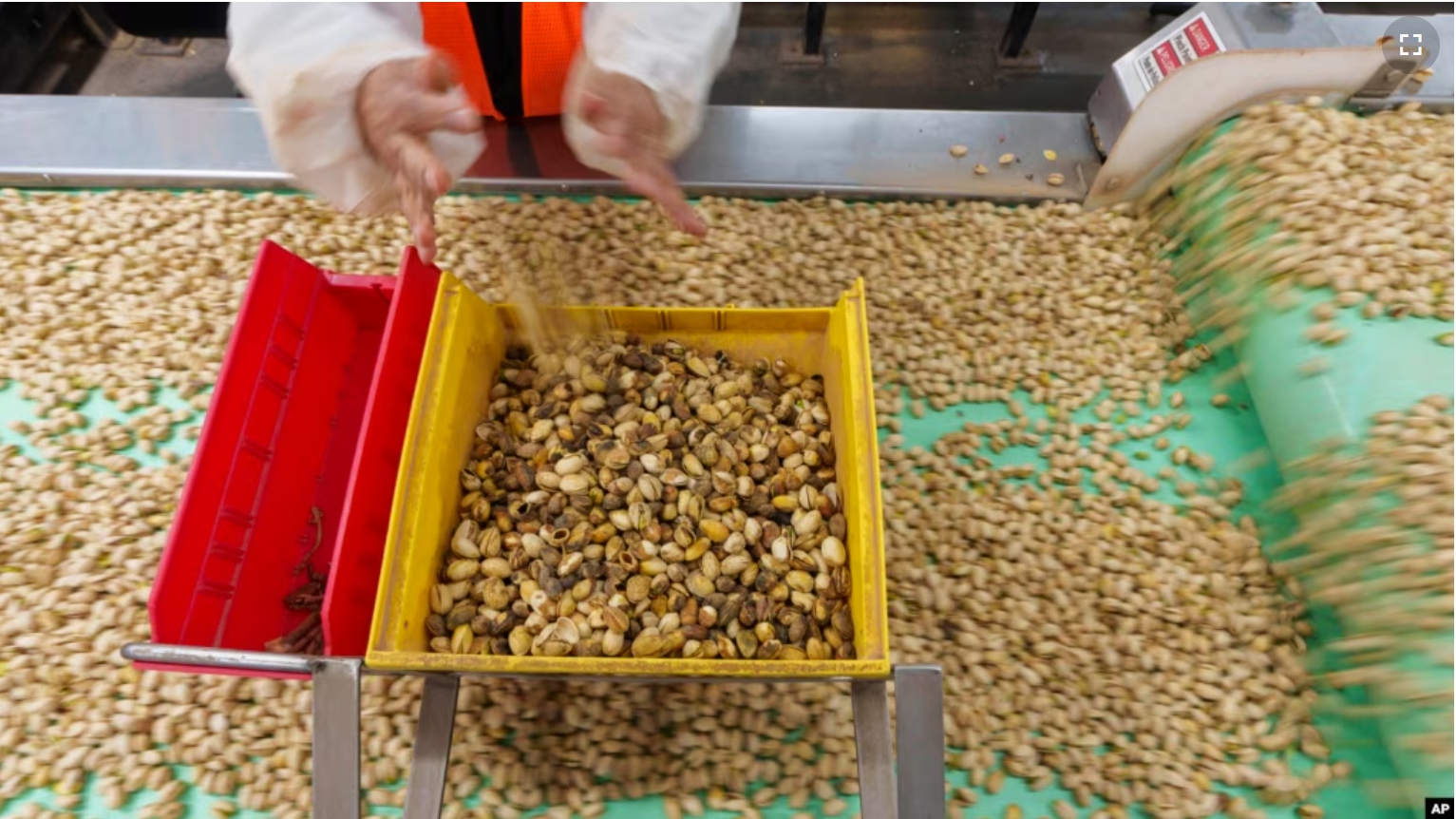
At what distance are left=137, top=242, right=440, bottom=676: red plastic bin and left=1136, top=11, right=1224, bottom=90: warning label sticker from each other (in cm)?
132

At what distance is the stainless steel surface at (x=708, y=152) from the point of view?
162cm

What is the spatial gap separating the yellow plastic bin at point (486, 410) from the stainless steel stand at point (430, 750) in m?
0.05

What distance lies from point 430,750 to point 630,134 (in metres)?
0.79

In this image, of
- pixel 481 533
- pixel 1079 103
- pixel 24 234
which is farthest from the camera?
pixel 1079 103

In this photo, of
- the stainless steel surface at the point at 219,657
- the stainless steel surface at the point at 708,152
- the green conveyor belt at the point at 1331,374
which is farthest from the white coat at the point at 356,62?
the green conveyor belt at the point at 1331,374

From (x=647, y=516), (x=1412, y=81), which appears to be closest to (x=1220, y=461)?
(x=1412, y=81)

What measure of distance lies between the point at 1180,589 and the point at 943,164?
0.94 m

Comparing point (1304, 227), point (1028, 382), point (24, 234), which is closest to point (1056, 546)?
point (1028, 382)

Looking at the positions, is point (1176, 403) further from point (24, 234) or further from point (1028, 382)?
point (24, 234)

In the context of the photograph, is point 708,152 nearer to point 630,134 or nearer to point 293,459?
point 630,134

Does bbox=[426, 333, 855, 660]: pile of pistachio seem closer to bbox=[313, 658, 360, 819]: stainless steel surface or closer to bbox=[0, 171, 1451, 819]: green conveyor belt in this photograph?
bbox=[313, 658, 360, 819]: stainless steel surface

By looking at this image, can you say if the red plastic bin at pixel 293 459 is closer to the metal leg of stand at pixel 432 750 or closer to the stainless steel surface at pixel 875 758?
the metal leg of stand at pixel 432 750

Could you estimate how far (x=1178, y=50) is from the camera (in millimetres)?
1441

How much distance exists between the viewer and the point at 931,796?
0.87m
